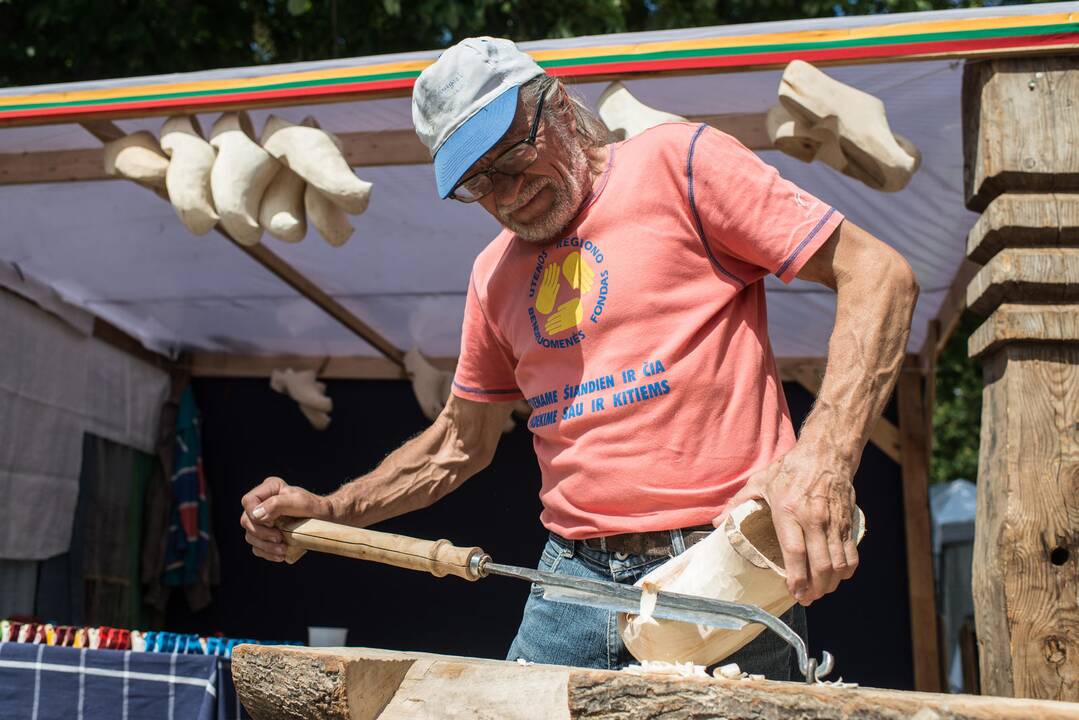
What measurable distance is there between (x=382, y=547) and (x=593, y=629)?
0.41 meters

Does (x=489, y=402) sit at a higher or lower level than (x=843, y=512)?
higher

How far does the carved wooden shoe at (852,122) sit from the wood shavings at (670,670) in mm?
1883

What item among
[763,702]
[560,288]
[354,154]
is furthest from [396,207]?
[763,702]

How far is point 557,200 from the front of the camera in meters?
2.06

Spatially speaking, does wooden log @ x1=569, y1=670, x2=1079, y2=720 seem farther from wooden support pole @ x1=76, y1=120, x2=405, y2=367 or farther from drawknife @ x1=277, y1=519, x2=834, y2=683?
wooden support pole @ x1=76, y1=120, x2=405, y2=367

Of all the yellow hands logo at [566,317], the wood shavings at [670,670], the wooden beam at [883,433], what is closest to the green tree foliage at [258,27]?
the wooden beam at [883,433]

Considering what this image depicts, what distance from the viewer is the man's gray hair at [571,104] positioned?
200 cm

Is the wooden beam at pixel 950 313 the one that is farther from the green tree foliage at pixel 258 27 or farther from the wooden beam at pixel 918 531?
the green tree foliage at pixel 258 27

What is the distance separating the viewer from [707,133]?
6.63ft

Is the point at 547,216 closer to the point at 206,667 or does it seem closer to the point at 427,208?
the point at 206,667

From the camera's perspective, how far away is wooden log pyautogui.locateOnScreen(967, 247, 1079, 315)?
2.49 meters

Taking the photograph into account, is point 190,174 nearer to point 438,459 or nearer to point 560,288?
point 438,459

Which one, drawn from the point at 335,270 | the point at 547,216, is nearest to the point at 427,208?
the point at 335,270

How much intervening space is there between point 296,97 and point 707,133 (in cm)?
166
